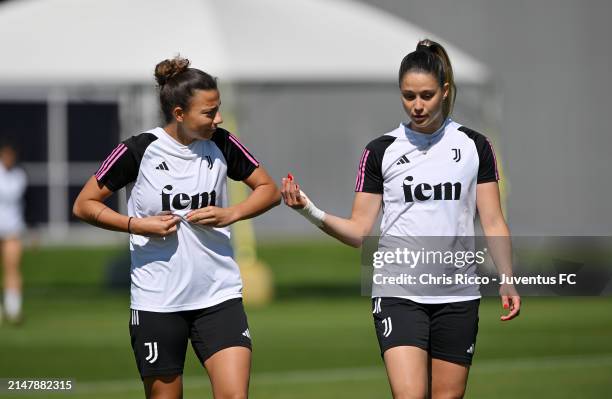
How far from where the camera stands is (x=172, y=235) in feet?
22.9

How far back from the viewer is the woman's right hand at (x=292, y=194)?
6.71m

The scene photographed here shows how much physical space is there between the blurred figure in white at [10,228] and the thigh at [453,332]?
1163cm

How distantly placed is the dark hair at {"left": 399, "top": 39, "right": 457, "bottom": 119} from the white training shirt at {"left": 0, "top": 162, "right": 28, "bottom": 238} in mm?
12384

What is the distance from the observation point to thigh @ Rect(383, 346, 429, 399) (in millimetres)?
6598

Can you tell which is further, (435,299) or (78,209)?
(78,209)

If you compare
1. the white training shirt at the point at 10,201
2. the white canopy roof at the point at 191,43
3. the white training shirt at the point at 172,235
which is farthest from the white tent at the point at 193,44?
the white training shirt at the point at 172,235

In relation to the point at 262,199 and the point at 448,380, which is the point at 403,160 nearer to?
the point at 262,199

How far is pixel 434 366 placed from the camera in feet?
22.4

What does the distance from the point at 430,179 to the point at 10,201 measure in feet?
42.4

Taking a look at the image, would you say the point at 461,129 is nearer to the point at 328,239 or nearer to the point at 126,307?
the point at 126,307

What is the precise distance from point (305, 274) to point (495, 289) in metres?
20.4

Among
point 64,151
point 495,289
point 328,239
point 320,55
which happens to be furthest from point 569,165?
point 495,289

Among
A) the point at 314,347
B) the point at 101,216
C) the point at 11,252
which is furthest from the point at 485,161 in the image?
the point at 11,252

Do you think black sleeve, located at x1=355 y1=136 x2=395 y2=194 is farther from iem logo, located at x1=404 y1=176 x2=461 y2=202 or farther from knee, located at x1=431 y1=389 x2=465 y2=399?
knee, located at x1=431 y1=389 x2=465 y2=399
